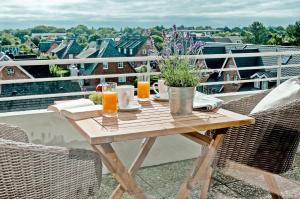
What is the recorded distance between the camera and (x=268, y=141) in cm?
227

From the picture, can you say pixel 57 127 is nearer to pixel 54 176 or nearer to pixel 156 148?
pixel 156 148

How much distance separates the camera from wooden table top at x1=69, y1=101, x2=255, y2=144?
171 centimetres

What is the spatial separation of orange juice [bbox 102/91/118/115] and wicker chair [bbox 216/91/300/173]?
0.73 metres

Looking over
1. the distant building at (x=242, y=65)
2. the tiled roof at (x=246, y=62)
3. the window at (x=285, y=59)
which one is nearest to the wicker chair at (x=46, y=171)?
the distant building at (x=242, y=65)

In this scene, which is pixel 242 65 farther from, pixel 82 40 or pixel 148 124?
pixel 148 124

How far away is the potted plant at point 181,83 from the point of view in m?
1.98

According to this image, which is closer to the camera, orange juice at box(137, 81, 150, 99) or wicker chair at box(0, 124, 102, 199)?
wicker chair at box(0, 124, 102, 199)

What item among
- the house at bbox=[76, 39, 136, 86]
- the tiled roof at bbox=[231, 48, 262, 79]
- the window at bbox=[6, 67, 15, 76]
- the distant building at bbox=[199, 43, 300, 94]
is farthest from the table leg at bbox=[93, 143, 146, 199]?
the tiled roof at bbox=[231, 48, 262, 79]

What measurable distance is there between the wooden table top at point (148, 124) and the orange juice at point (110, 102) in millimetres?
54

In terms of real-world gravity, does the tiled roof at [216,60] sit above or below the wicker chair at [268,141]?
above

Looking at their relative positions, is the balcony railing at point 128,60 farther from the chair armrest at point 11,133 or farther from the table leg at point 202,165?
the chair armrest at point 11,133

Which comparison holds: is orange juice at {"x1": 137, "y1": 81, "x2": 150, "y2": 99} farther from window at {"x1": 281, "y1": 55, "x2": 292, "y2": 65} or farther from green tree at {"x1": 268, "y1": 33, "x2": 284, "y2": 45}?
window at {"x1": 281, "y1": 55, "x2": 292, "y2": 65}

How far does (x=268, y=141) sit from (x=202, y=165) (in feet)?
1.39

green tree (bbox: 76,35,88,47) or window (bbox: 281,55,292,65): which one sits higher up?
green tree (bbox: 76,35,88,47)
